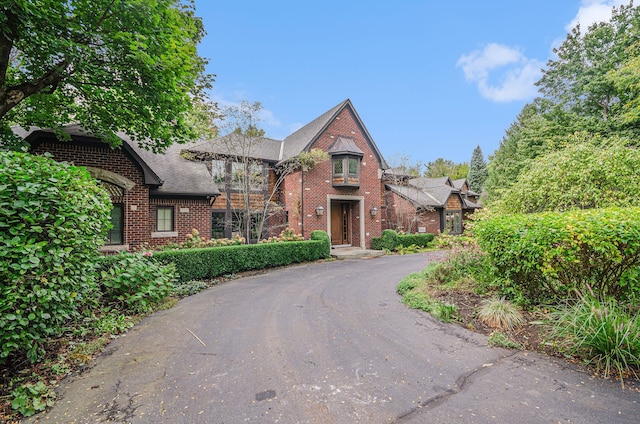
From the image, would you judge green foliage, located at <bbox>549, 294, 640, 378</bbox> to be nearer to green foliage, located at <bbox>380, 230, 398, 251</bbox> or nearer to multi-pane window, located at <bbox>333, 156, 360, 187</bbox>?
green foliage, located at <bbox>380, 230, 398, 251</bbox>

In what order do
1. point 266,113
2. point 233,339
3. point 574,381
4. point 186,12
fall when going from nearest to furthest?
point 574,381
point 233,339
point 186,12
point 266,113

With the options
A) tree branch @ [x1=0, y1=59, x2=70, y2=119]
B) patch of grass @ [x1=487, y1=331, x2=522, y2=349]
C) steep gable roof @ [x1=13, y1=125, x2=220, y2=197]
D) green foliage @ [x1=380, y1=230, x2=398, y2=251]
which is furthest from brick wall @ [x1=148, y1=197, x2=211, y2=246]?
patch of grass @ [x1=487, y1=331, x2=522, y2=349]

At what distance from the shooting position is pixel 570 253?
400 cm

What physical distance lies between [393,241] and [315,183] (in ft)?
20.1

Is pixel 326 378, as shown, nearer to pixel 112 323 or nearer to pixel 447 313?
pixel 447 313

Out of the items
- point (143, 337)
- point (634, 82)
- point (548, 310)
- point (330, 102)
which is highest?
point (330, 102)

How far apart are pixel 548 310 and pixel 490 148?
130 ft

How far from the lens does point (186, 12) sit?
9.37 metres

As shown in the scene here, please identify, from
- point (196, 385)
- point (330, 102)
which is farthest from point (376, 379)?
point (330, 102)

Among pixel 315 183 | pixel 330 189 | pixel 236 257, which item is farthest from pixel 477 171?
pixel 236 257

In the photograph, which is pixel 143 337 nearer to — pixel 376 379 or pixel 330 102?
pixel 376 379

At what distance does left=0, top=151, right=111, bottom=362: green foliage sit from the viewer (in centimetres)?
303

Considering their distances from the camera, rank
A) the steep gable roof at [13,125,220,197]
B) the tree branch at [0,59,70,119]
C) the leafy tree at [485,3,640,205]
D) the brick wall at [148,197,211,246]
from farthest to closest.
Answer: the leafy tree at [485,3,640,205], the brick wall at [148,197,211,246], the steep gable roof at [13,125,220,197], the tree branch at [0,59,70,119]

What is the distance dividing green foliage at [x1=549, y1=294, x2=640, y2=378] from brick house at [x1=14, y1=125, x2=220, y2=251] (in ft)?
38.2
